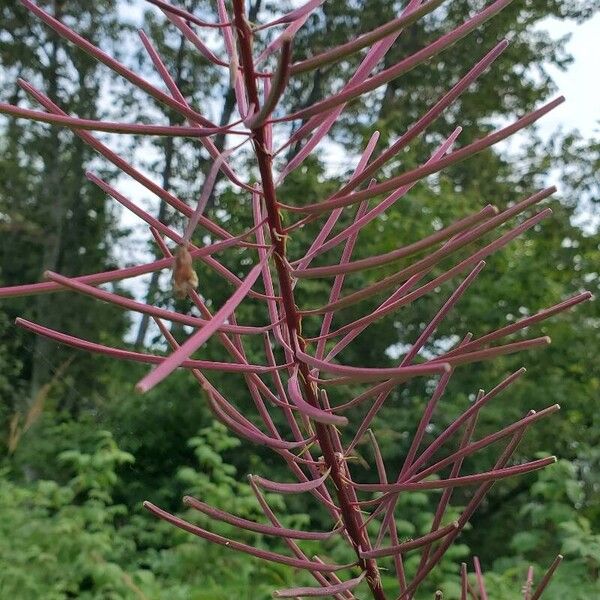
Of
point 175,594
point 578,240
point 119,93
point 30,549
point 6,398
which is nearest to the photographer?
point 175,594

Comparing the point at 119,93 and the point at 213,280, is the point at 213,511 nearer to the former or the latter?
the point at 213,280

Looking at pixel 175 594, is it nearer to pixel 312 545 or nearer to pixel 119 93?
pixel 312 545

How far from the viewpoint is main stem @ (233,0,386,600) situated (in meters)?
0.26

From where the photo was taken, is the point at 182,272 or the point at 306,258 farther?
the point at 306,258

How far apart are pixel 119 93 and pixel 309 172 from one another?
8.08 ft

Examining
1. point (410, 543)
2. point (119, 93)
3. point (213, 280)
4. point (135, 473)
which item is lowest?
point (410, 543)

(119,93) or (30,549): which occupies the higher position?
(119,93)

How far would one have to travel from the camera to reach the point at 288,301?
0.29 meters

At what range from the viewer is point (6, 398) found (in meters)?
5.20

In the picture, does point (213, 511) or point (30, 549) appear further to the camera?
point (30, 549)

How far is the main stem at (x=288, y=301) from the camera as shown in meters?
0.26

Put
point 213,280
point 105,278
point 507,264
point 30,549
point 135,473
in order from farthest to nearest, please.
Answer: point 507,264 → point 135,473 → point 213,280 → point 30,549 → point 105,278

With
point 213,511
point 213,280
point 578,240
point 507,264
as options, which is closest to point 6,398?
point 213,280

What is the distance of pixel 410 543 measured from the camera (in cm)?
30
